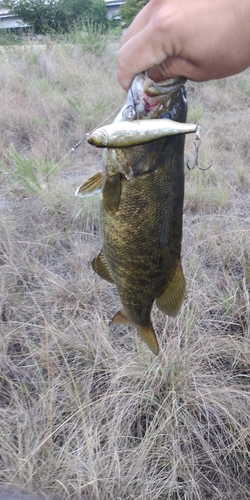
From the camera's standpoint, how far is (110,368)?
224 centimetres

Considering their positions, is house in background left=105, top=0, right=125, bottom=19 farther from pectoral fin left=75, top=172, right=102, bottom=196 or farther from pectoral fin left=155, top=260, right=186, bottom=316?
pectoral fin left=155, top=260, right=186, bottom=316

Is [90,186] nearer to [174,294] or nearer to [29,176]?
[174,294]

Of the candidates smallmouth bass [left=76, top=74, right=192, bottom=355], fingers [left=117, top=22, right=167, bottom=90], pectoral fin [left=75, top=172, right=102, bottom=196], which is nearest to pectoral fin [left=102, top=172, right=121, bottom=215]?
smallmouth bass [left=76, top=74, right=192, bottom=355]

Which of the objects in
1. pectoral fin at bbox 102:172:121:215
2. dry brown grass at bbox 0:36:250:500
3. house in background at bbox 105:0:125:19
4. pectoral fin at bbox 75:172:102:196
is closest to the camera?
pectoral fin at bbox 102:172:121:215

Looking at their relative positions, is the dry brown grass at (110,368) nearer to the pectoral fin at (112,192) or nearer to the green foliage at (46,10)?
the pectoral fin at (112,192)

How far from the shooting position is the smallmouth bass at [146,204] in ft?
3.42

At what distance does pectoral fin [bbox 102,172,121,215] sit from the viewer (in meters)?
Answer: 1.12

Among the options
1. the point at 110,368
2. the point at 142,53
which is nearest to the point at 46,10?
the point at 110,368

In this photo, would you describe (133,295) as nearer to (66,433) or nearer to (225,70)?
(225,70)

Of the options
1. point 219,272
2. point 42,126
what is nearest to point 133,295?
point 219,272

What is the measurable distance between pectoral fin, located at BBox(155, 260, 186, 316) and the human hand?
0.53 m

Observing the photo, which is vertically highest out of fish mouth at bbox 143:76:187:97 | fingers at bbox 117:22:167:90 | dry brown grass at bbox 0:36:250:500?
fingers at bbox 117:22:167:90

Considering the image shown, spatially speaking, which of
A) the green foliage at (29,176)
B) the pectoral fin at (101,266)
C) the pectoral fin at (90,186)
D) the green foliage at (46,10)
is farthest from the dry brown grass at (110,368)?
the green foliage at (46,10)

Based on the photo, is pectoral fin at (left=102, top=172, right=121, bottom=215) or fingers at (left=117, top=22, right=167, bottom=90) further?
pectoral fin at (left=102, top=172, right=121, bottom=215)
